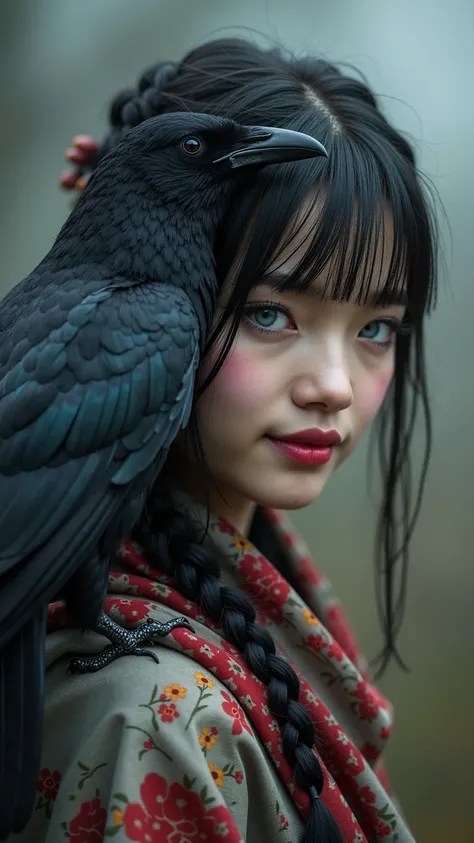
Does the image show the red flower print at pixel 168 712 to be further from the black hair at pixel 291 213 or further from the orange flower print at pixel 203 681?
the black hair at pixel 291 213

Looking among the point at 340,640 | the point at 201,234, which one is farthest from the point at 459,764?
the point at 201,234

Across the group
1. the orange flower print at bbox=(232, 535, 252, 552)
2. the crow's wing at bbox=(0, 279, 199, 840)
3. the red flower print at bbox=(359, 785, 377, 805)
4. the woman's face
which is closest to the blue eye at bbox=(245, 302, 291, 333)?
the woman's face

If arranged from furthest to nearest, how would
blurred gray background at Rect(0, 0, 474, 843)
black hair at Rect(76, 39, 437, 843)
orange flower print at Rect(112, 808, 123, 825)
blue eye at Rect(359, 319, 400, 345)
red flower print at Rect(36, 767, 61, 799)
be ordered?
blurred gray background at Rect(0, 0, 474, 843) < blue eye at Rect(359, 319, 400, 345) < black hair at Rect(76, 39, 437, 843) < red flower print at Rect(36, 767, 61, 799) < orange flower print at Rect(112, 808, 123, 825)

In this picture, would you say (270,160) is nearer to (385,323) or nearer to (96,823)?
(385,323)

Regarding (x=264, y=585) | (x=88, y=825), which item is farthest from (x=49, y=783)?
(x=264, y=585)

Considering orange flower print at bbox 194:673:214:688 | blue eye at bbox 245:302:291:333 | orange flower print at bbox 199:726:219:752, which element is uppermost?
blue eye at bbox 245:302:291:333

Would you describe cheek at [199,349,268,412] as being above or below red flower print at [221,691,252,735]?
above

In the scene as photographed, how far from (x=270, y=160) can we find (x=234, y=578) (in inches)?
24.2

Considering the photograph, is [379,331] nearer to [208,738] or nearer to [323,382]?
[323,382]

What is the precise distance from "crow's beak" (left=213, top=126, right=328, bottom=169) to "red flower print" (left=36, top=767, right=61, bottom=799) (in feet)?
2.63

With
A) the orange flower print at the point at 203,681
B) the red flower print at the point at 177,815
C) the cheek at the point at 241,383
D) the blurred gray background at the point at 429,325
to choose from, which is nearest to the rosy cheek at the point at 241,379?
the cheek at the point at 241,383

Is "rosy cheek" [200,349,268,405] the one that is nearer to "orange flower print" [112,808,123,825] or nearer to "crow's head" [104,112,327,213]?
"crow's head" [104,112,327,213]

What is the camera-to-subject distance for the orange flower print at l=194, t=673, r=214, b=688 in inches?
40.2

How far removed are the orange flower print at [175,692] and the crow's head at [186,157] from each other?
614 mm
